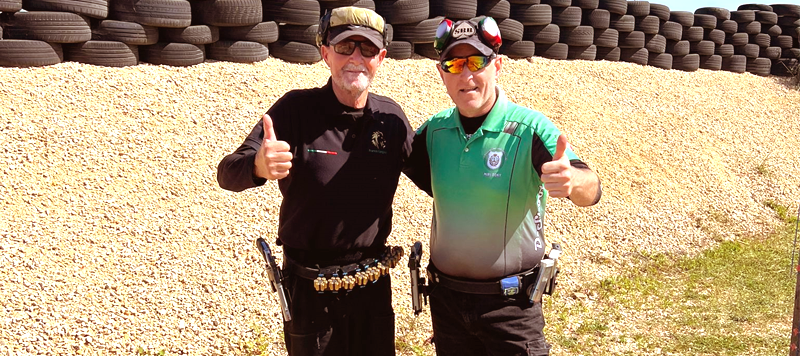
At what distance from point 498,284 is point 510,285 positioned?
5 centimetres

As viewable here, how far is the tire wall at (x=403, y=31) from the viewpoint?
7.49 m

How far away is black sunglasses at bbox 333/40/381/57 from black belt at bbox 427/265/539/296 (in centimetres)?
113

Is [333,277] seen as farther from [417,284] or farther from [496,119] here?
[496,119]

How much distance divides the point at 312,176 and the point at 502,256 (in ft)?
3.14

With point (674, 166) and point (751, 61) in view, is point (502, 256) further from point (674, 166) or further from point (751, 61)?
point (751, 61)

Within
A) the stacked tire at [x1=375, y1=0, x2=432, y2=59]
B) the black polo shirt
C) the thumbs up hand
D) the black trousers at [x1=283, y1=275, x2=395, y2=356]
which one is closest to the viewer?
the thumbs up hand

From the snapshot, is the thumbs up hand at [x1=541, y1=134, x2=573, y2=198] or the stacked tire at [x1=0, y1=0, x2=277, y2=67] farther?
the stacked tire at [x1=0, y1=0, x2=277, y2=67]

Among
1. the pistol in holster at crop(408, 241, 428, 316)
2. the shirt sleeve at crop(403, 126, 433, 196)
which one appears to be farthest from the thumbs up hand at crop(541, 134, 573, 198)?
the pistol in holster at crop(408, 241, 428, 316)

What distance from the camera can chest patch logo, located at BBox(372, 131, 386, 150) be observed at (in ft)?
10.9

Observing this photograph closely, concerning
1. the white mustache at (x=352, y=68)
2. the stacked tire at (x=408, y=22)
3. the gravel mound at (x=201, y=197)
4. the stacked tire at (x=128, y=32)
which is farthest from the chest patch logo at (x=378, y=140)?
the stacked tire at (x=408, y=22)

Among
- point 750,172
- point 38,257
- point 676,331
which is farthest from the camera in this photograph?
point 750,172

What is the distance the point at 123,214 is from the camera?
19.7 ft

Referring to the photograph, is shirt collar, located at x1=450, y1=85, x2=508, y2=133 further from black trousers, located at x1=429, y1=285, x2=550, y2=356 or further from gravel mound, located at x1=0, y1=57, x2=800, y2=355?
gravel mound, located at x1=0, y1=57, x2=800, y2=355

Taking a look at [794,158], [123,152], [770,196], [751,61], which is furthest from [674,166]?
[123,152]
